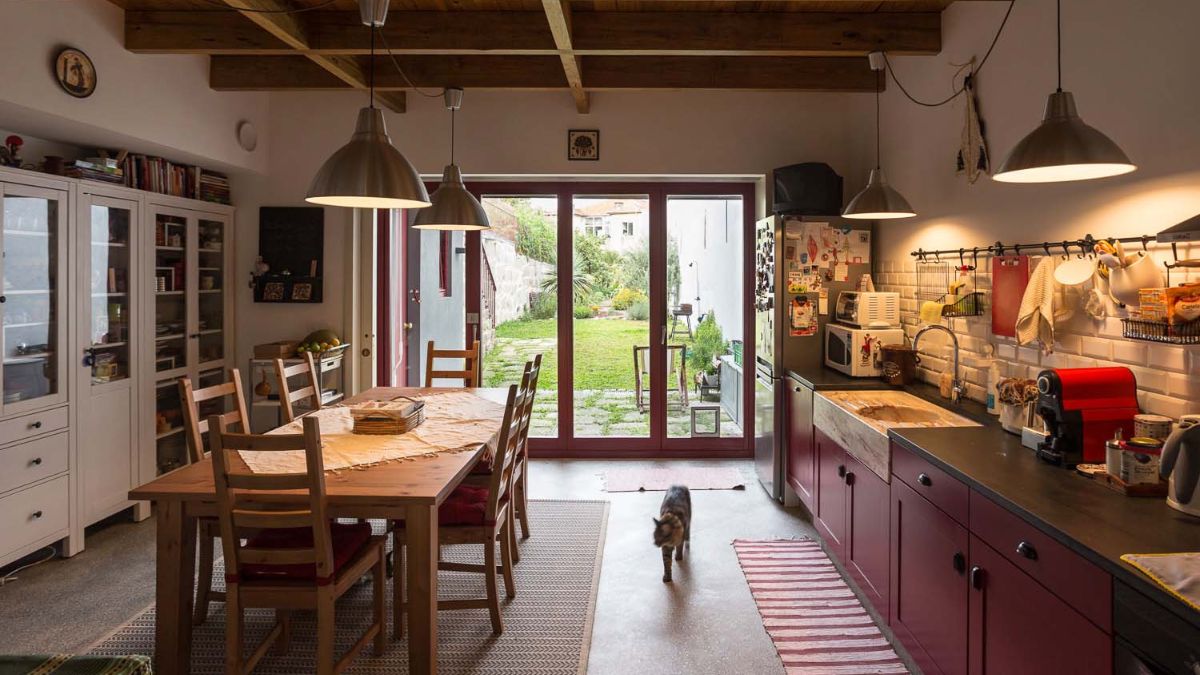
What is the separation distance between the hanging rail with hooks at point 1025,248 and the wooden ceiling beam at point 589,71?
138 centimetres

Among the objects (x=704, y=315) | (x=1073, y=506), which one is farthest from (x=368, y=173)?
(x=704, y=315)

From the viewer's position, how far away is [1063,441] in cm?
200

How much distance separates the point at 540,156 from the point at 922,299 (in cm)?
274

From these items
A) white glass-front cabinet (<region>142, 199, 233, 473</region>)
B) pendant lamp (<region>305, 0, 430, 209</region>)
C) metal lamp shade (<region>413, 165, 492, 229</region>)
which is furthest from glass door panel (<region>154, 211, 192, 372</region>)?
pendant lamp (<region>305, 0, 430, 209</region>)

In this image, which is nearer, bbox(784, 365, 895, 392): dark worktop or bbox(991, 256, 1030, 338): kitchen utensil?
bbox(991, 256, 1030, 338): kitchen utensil

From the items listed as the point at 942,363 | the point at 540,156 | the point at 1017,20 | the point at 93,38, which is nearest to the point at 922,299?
the point at 942,363

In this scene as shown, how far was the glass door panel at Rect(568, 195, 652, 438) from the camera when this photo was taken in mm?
5234

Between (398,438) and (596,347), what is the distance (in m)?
2.69

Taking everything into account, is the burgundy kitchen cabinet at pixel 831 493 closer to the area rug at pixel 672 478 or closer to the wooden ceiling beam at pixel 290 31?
the area rug at pixel 672 478

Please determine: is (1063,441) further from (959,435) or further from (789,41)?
(789,41)

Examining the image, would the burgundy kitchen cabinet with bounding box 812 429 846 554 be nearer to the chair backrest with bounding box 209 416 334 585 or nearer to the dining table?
the dining table

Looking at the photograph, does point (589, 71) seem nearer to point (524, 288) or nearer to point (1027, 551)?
point (524, 288)

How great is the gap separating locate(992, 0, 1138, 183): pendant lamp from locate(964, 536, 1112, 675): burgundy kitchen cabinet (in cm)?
100

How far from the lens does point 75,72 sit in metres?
3.26
